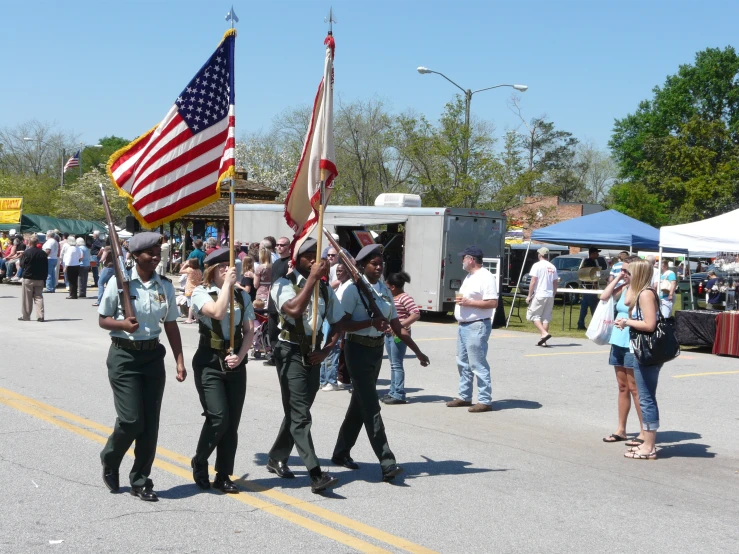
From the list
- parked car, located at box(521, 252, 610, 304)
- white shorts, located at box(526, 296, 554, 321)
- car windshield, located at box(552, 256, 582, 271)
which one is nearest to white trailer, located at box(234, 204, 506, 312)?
white shorts, located at box(526, 296, 554, 321)

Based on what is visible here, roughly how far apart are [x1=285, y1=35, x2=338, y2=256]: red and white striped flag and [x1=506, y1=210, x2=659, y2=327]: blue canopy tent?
14.6 metres

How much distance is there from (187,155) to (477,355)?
4.27m

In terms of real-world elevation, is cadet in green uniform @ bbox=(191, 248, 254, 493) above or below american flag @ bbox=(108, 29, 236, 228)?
below

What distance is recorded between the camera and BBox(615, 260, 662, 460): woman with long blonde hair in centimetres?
786

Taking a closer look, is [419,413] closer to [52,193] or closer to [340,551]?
[340,551]

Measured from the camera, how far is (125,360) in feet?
19.6

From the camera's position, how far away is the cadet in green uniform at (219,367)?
6188 millimetres

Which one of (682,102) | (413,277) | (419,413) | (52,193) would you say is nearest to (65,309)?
(413,277)

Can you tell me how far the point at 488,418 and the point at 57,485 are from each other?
195 inches

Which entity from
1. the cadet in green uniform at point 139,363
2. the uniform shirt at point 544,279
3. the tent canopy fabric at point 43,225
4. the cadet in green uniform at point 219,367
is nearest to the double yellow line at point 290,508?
the cadet in green uniform at point 219,367

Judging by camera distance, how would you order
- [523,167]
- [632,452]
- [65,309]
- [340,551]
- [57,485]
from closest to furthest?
[340,551] < [57,485] < [632,452] < [65,309] < [523,167]

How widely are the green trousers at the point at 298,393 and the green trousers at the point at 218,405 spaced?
0.34 m

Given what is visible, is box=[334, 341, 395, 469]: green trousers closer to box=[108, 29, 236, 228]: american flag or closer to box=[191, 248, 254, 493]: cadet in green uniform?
box=[191, 248, 254, 493]: cadet in green uniform

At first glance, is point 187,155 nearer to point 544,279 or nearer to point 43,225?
point 544,279
